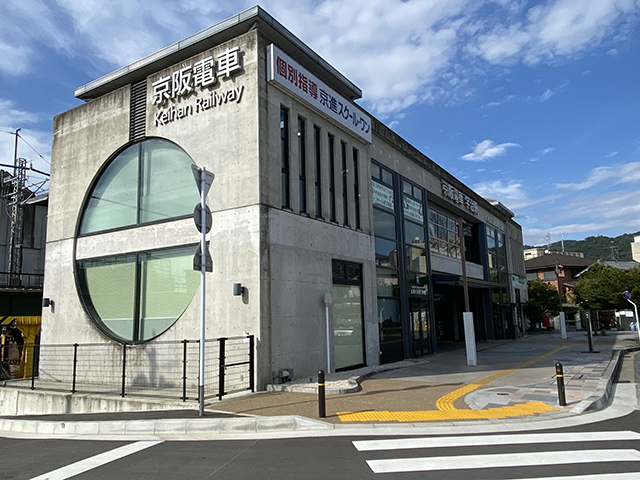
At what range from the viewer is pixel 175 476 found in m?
5.30

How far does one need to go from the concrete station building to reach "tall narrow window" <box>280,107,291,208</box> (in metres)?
0.05

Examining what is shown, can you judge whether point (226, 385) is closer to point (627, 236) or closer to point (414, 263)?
point (414, 263)

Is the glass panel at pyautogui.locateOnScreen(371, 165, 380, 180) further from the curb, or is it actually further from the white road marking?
the white road marking

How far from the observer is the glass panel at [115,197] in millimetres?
15703

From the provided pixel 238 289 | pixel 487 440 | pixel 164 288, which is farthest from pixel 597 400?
pixel 164 288

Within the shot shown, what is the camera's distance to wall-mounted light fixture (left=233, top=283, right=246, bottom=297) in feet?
38.6

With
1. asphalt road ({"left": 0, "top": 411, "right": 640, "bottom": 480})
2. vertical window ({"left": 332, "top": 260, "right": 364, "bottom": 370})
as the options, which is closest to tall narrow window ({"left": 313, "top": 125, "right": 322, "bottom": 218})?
vertical window ({"left": 332, "top": 260, "right": 364, "bottom": 370})

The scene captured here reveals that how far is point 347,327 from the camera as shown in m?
15.3

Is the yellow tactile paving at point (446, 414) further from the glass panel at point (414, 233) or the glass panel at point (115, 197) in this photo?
the glass panel at point (414, 233)

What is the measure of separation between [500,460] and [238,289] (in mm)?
7690

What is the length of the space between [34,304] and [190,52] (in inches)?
572

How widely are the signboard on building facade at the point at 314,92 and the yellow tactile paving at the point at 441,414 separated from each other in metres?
9.25

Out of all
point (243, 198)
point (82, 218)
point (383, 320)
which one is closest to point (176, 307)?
point (243, 198)

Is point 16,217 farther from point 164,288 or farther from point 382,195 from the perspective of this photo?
point 382,195
